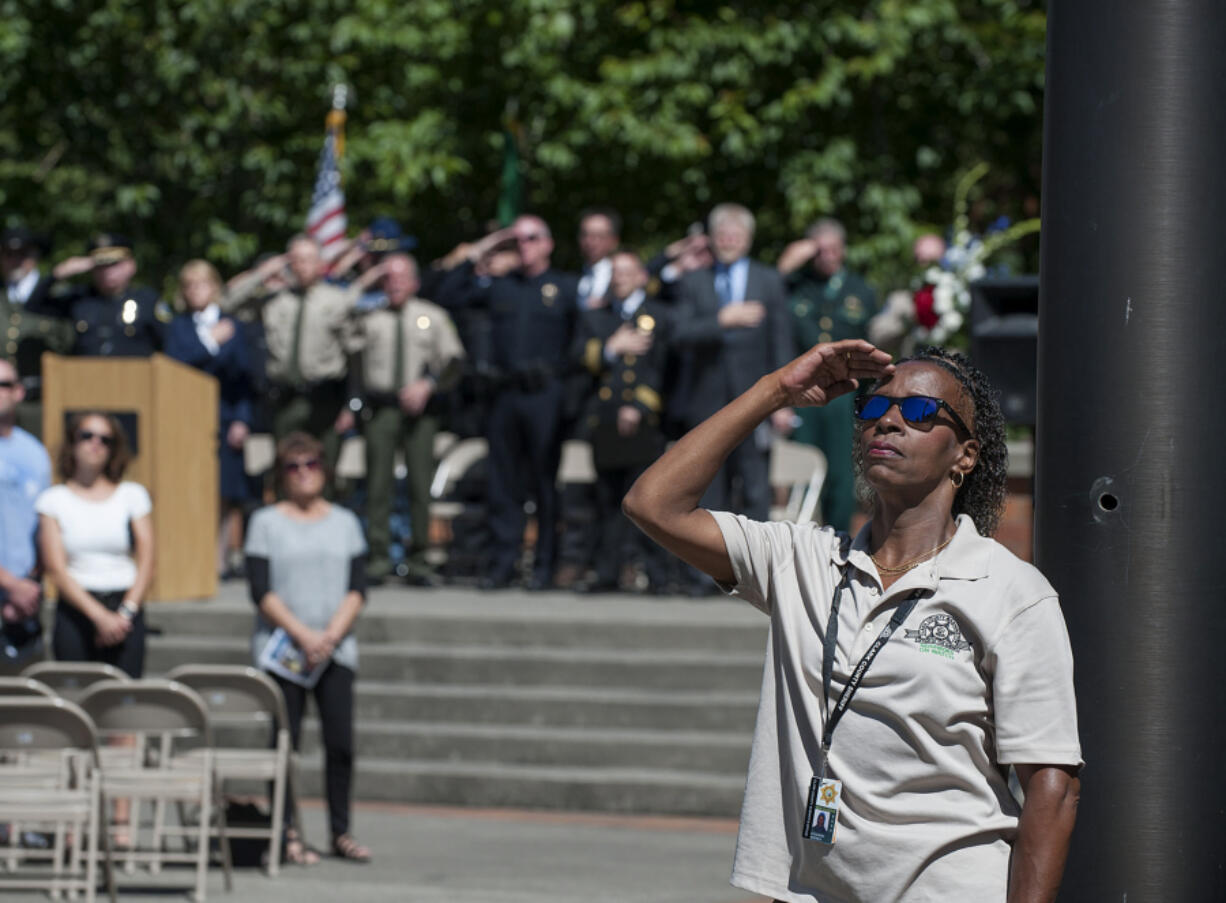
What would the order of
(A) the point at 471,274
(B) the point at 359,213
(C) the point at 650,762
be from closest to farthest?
(C) the point at 650,762, (A) the point at 471,274, (B) the point at 359,213

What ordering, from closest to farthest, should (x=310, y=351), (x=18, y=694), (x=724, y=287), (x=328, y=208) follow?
1. (x=18, y=694)
2. (x=724, y=287)
3. (x=310, y=351)
4. (x=328, y=208)

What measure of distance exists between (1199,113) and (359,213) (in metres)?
20.5

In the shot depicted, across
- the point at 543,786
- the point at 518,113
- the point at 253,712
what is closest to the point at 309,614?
the point at 253,712

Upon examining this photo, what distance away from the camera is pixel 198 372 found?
13898mm

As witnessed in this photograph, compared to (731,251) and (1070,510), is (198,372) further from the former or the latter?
(1070,510)

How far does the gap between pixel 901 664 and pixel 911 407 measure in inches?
18.0

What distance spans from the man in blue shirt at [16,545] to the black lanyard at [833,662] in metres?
7.03

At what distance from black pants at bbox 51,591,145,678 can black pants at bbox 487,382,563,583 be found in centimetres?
430

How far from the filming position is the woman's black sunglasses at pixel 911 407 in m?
3.57

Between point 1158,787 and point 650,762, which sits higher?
point 1158,787

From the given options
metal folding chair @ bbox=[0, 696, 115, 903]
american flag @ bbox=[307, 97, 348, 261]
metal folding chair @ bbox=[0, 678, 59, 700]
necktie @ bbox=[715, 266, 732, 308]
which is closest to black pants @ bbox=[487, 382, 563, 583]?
necktie @ bbox=[715, 266, 732, 308]

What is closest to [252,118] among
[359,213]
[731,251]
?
[359,213]

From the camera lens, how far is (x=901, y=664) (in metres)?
3.37

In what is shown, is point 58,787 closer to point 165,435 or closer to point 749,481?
point 165,435
